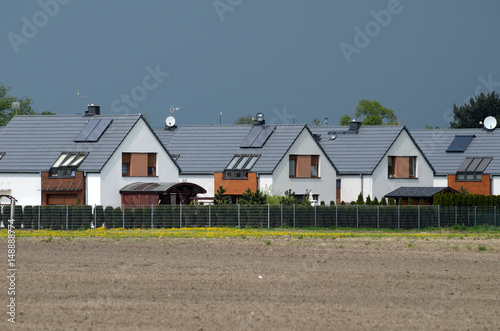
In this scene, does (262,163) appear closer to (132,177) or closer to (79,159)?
(132,177)

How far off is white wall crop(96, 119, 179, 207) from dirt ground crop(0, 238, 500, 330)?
19163mm

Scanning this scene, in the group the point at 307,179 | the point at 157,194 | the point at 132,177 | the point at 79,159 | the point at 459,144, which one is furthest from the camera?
the point at 459,144

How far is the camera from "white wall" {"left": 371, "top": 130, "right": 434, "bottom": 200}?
212 feet

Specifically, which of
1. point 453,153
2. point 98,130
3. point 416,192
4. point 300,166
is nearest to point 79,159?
point 98,130

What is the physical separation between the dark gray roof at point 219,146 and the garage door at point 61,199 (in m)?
9.09

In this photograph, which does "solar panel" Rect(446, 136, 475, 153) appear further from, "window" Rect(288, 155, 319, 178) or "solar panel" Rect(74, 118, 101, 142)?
"solar panel" Rect(74, 118, 101, 142)

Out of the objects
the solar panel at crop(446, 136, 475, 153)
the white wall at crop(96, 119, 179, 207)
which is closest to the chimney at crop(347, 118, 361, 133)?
the solar panel at crop(446, 136, 475, 153)

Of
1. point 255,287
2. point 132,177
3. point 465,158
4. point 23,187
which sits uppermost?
point 465,158

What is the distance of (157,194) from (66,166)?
18.0ft

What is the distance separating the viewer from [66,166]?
55.5 m

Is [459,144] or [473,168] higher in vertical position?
[459,144]

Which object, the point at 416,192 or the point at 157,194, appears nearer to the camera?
the point at 157,194

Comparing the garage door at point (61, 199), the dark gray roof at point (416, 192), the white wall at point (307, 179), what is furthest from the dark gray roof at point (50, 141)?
the dark gray roof at point (416, 192)

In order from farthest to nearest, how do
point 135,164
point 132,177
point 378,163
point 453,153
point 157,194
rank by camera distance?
point 453,153 < point 378,163 < point 135,164 < point 132,177 < point 157,194
